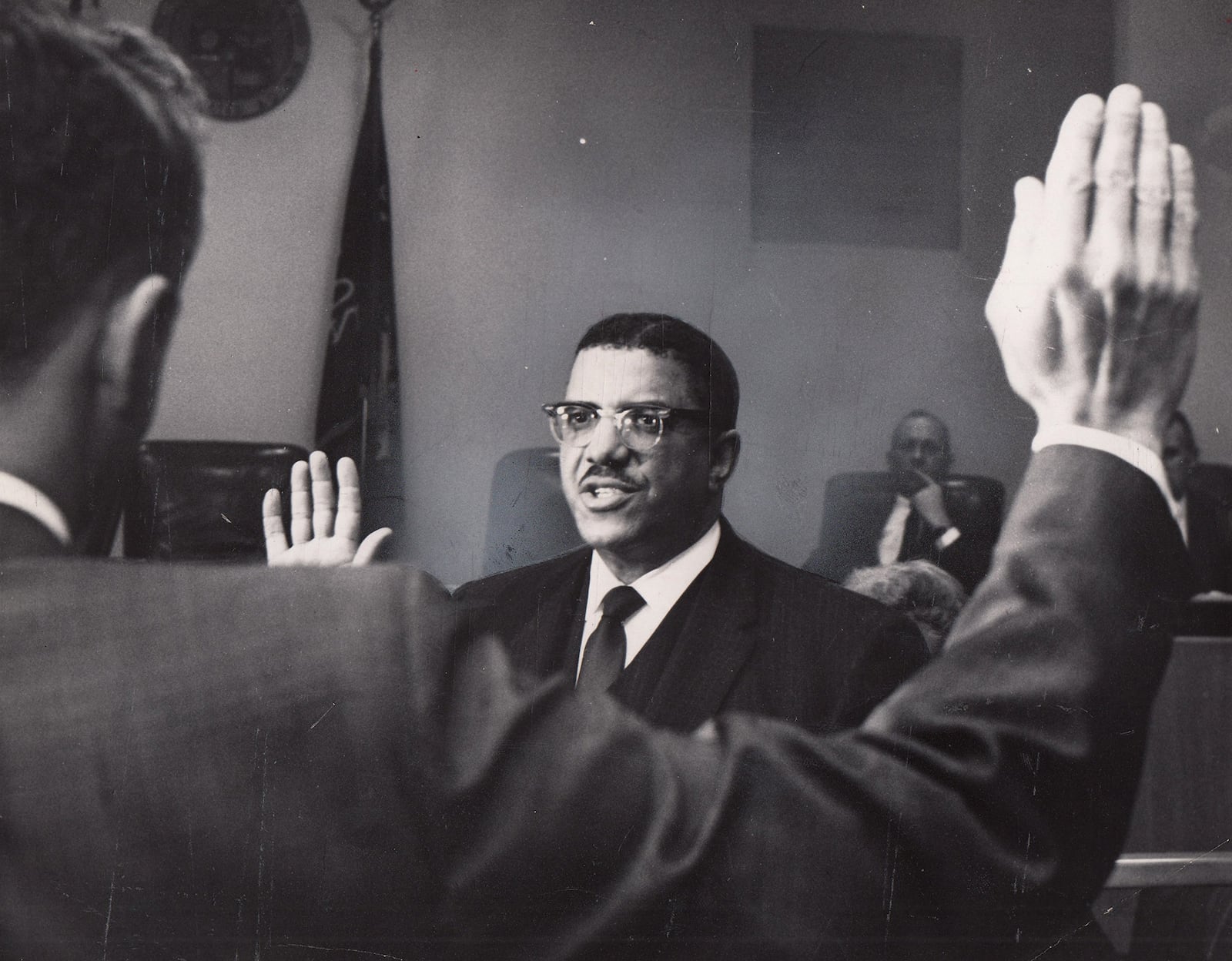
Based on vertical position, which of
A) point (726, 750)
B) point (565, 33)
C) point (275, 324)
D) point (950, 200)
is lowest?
point (726, 750)

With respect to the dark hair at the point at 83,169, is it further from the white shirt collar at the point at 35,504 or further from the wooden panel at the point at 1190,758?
the wooden panel at the point at 1190,758

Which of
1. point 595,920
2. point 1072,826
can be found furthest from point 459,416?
point 1072,826

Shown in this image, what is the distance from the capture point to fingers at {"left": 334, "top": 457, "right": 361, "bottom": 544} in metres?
1.71

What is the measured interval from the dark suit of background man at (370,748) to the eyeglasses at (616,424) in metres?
0.35

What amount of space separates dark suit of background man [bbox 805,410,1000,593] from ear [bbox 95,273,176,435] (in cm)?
115

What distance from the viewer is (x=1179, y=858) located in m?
1.82

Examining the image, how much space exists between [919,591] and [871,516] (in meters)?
0.15

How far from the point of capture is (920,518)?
70.1 inches

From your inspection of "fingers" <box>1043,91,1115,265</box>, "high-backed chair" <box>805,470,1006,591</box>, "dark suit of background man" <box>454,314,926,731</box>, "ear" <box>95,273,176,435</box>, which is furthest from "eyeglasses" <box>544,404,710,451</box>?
"fingers" <box>1043,91,1115,265</box>

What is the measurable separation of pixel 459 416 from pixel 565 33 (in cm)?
68

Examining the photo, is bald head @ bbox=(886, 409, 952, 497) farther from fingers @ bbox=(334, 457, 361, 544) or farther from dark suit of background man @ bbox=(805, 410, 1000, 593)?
fingers @ bbox=(334, 457, 361, 544)

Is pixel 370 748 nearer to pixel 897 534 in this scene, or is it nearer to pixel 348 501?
pixel 348 501

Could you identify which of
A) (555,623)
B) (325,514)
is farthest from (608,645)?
(325,514)

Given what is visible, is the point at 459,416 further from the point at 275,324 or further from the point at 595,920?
the point at 595,920
